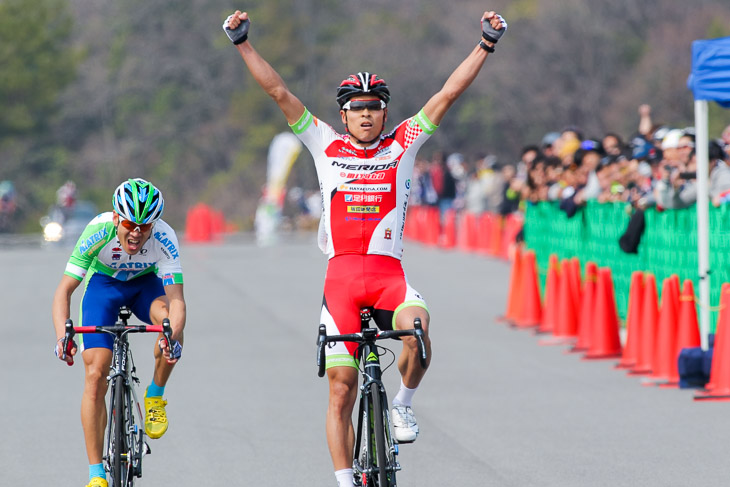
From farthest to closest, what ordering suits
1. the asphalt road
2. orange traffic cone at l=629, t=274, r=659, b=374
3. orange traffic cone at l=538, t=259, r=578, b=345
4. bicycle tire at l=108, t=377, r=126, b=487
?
orange traffic cone at l=538, t=259, r=578, b=345 → orange traffic cone at l=629, t=274, r=659, b=374 → the asphalt road → bicycle tire at l=108, t=377, r=126, b=487

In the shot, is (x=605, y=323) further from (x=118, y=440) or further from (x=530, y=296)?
(x=118, y=440)

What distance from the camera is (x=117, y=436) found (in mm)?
6965

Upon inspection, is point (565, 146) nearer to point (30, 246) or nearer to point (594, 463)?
point (594, 463)

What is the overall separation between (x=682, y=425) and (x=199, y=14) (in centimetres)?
6741

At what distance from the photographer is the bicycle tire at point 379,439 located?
649cm

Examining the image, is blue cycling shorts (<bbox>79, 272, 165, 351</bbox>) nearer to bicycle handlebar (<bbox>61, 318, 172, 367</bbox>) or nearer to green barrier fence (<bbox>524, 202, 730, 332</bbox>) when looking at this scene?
bicycle handlebar (<bbox>61, 318, 172, 367</bbox>)

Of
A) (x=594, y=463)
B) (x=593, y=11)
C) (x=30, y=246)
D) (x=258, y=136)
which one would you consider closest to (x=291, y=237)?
(x=30, y=246)

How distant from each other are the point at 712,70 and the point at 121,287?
5.72 meters

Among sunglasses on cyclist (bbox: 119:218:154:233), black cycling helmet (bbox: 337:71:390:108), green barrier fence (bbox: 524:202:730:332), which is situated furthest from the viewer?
green barrier fence (bbox: 524:202:730:332)

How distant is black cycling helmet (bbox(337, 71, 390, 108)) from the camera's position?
7082mm

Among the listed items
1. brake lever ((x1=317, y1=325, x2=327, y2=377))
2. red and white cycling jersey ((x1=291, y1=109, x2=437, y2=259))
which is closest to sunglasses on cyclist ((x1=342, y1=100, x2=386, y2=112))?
red and white cycling jersey ((x1=291, y1=109, x2=437, y2=259))

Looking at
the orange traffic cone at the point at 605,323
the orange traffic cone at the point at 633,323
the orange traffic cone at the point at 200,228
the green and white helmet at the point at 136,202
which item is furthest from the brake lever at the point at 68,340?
the orange traffic cone at the point at 200,228

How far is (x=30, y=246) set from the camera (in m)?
42.6

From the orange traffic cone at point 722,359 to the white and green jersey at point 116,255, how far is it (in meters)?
4.76
